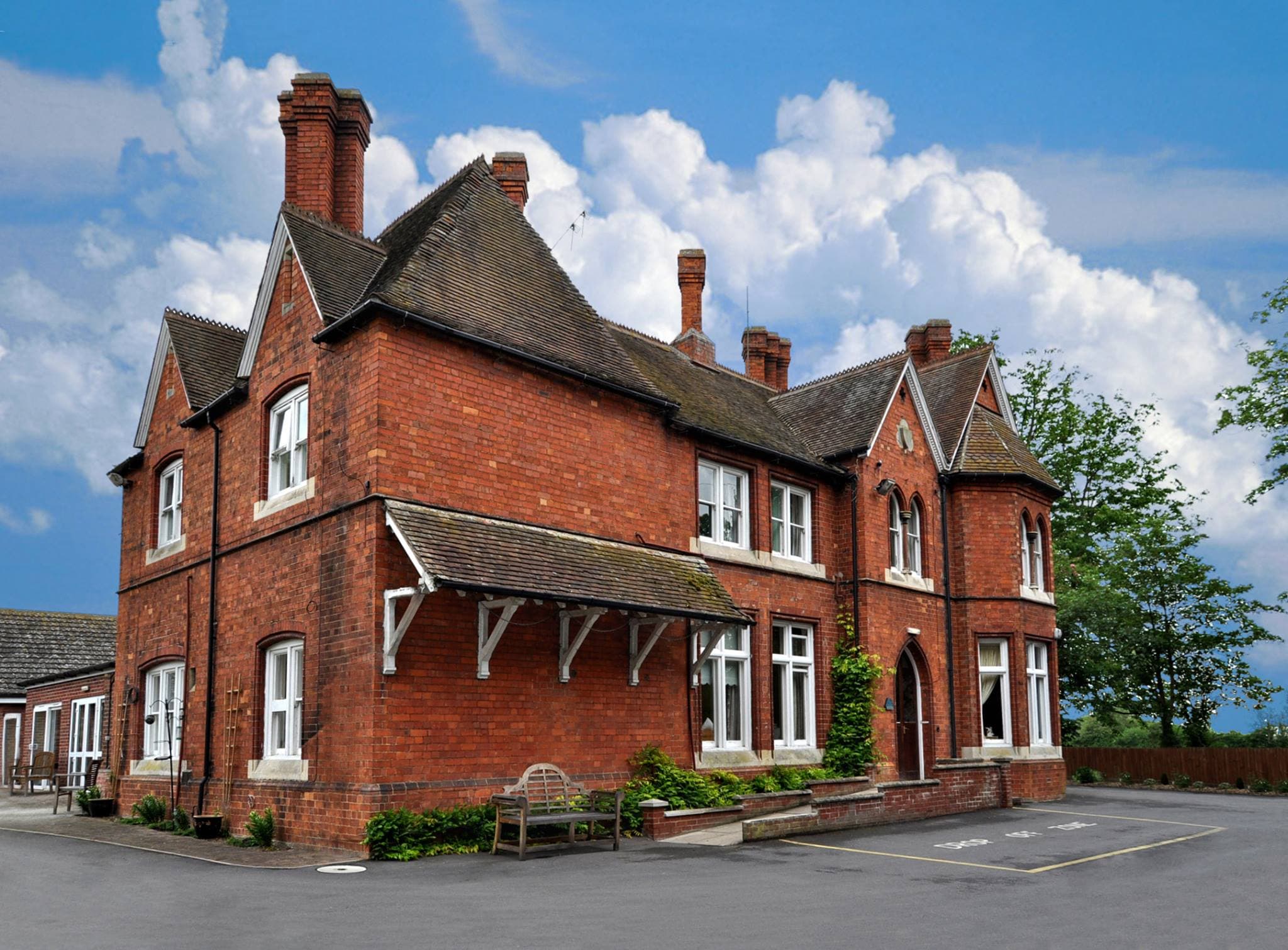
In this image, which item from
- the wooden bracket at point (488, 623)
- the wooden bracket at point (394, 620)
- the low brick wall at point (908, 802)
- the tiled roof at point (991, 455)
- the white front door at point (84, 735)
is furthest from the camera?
the white front door at point (84, 735)

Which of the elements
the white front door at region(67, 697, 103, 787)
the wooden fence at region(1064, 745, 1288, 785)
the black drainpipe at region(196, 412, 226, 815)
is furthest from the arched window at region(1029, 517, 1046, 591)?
the white front door at region(67, 697, 103, 787)

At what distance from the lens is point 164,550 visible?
2058cm

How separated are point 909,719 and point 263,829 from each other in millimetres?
13785

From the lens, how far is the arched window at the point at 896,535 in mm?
23734

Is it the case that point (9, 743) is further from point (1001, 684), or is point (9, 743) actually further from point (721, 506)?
point (1001, 684)

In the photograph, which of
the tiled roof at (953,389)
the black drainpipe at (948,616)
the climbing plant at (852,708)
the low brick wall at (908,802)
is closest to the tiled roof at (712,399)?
the black drainpipe at (948,616)

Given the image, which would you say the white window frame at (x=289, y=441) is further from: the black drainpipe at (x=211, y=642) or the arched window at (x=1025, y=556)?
the arched window at (x=1025, y=556)

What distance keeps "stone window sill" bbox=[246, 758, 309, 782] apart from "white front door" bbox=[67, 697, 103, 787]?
12847 millimetres

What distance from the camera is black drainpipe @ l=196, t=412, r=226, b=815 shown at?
17.4 meters

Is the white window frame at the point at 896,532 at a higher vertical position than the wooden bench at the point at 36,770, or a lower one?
higher

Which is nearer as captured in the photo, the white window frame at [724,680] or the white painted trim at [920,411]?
the white window frame at [724,680]

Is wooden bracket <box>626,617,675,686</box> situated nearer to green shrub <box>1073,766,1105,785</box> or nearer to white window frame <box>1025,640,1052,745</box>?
white window frame <box>1025,640,1052,745</box>

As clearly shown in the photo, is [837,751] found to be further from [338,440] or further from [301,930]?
[301,930]

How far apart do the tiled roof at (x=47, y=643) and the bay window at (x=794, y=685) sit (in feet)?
74.5
